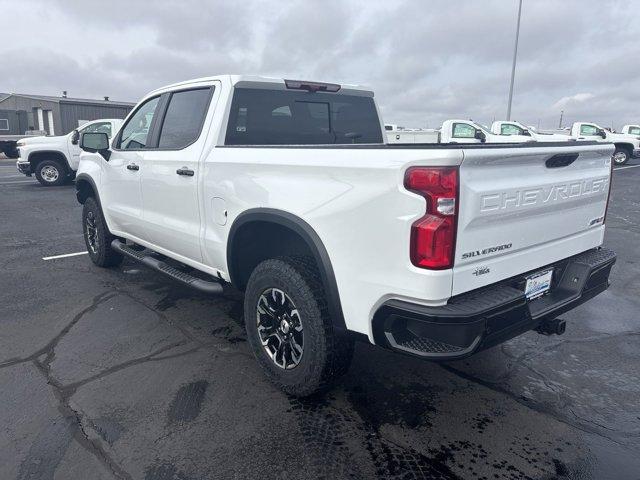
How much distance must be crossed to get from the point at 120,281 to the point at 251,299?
2.79 meters

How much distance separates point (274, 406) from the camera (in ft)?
9.77

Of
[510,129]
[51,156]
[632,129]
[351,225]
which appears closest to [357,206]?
[351,225]

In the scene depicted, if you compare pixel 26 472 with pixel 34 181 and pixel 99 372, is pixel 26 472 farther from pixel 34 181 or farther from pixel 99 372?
pixel 34 181

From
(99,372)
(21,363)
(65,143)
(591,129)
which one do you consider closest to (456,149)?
Result: (99,372)

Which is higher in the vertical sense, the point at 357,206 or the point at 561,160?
the point at 561,160

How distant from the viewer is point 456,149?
7.04 feet

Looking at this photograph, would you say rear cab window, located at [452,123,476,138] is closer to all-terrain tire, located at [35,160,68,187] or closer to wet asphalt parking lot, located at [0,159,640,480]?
all-terrain tire, located at [35,160,68,187]

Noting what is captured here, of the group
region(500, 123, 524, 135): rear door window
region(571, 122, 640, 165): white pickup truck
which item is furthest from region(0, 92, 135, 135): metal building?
region(571, 122, 640, 165): white pickup truck

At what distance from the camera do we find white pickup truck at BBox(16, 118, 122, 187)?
13617 mm

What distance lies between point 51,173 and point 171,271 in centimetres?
1214

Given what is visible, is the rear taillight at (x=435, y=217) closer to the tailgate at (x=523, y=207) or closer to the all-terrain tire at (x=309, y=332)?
the tailgate at (x=523, y=207)

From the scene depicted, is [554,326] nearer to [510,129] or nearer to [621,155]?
[510,129]

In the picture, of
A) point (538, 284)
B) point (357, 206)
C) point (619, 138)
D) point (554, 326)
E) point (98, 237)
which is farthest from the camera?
point (619, 138)

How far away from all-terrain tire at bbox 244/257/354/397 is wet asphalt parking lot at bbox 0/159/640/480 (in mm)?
187
